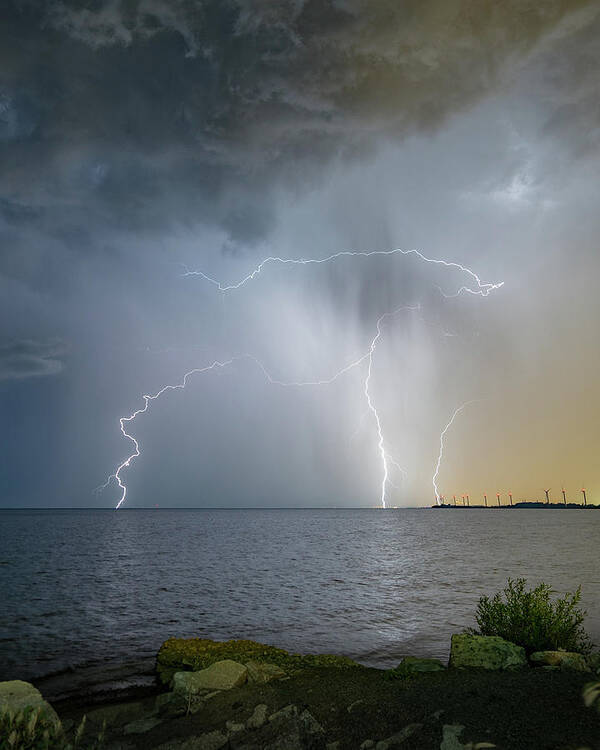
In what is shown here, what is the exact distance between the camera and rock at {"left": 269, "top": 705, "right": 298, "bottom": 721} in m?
8.43

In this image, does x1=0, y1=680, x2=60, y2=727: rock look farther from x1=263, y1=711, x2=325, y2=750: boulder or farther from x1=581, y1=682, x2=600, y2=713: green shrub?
x1=581, y1=682, x2=600, y2=713: green shrub

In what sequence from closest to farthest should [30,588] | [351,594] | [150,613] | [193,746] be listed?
[193,746] → [150,613] → [351,594] → [30,588]

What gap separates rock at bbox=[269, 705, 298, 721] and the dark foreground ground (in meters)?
0.16

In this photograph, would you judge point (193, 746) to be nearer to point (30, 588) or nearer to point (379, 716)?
point (379, 716)

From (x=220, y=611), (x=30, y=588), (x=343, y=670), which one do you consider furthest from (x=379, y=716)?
(x=30, y=588)

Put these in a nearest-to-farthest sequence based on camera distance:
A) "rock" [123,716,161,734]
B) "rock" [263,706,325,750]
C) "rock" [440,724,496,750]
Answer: "rock" [440,724,496,750] → "rock" [263,706,325,750] → "rock" [123,716,161,734]

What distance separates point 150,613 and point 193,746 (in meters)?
19.6

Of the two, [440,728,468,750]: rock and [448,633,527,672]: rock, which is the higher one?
[440,728,468,750]: rock

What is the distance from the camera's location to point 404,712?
7961 millimetres

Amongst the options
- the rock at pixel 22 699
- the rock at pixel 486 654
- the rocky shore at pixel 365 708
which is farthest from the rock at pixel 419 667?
the rock at pixel 22 699

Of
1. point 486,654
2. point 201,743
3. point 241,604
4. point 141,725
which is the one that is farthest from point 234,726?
point 241,604

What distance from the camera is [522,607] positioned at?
13.3 metres

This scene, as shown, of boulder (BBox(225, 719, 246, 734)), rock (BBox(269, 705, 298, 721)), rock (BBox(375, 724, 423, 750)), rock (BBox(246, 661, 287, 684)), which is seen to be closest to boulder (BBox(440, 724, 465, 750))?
rock (BBox(375, 724, 423, 750))

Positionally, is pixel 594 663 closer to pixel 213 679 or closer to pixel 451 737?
pixel 451 737
